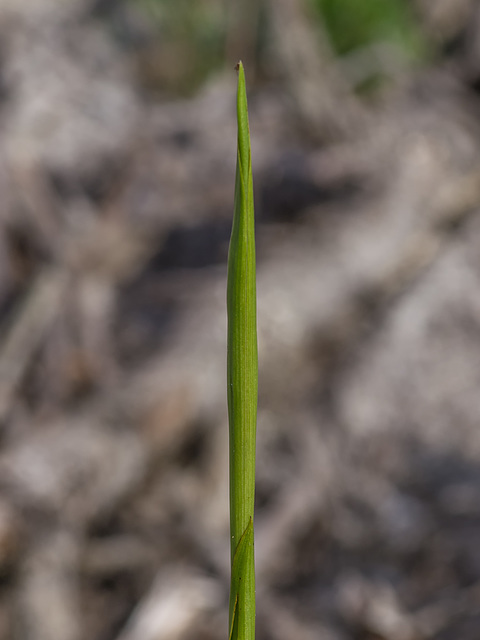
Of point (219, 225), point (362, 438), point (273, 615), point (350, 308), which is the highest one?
point (219, 225)

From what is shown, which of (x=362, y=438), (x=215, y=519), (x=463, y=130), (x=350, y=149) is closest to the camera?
(x=215, y=519)

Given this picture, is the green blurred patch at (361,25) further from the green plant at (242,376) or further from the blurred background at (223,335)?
the green plant at (242,376)

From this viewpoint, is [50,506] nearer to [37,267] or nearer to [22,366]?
[22,366]

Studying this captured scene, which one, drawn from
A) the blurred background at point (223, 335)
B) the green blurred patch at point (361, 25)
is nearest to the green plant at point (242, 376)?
the blurred background at point (223, 335)

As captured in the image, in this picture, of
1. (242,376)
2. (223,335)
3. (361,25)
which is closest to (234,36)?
(361,25)

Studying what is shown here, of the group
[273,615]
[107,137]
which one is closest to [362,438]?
[273,615]

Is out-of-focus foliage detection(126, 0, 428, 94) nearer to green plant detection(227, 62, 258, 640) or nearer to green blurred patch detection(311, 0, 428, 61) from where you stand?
green blurred patch detection(311, 0, 428, 61)

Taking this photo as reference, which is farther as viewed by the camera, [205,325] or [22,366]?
[205,325]
